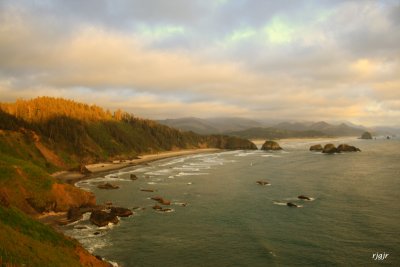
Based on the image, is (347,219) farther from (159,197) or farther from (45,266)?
(45,266)

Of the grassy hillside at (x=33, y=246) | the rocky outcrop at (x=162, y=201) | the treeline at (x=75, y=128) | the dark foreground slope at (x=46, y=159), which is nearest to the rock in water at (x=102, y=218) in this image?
the dark foreground slope at (x=46, y=159)

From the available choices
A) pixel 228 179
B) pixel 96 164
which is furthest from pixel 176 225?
pixel 96 164

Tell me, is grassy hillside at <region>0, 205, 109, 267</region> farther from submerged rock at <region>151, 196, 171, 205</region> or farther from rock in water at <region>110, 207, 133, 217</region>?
submerged rock at <region>151, 196, 171, 205</region>

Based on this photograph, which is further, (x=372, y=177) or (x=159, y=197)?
(x=372, y=177)

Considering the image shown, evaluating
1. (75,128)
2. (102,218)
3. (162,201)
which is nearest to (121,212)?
(102,218)

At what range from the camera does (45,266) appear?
24.8 meters

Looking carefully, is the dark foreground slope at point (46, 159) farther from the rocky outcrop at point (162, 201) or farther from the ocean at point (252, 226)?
the rocky outcrop at point (162, 201)

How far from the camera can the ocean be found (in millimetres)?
37562

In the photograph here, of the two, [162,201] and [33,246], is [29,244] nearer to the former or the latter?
[33,246]

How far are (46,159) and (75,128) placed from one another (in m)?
39.4

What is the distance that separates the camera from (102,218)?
50000 mm

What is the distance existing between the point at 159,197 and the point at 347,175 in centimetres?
5940

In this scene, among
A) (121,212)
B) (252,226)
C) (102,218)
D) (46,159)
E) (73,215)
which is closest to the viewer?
(252,226)

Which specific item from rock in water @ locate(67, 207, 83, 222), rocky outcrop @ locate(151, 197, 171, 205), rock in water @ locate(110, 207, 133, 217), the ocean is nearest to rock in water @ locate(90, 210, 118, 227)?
the ocean
